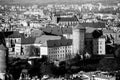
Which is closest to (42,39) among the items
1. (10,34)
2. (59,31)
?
(59,31)

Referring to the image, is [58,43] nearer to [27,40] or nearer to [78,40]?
[78,40]

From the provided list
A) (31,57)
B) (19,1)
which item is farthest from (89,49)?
(19,1)

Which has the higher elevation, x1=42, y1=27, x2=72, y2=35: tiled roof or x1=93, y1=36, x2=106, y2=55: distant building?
x1=42, y1=27, x2=72, y2=35: tiled roof

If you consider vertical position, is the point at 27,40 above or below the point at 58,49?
above

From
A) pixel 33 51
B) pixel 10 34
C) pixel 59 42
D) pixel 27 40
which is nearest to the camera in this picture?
pixel 33 51

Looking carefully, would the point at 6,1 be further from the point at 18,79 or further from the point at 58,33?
the point at 18,79

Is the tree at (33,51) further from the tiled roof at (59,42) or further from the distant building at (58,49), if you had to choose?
the tiled roof at (59,42)

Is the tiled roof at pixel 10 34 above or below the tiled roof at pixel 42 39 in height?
below

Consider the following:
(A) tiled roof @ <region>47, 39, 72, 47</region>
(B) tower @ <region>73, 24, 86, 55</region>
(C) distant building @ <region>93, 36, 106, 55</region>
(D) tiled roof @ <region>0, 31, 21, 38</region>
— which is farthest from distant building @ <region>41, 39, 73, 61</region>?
(D) tiled roof @ <region>0, 31, 21, 38</region>

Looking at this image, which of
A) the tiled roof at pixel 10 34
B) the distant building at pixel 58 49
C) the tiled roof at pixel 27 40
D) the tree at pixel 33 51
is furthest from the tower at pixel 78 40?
the tiled roof at pixel 10 34

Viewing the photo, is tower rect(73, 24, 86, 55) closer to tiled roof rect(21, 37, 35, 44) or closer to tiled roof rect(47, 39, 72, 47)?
tiled roof rect(47, 39, 72, 47)

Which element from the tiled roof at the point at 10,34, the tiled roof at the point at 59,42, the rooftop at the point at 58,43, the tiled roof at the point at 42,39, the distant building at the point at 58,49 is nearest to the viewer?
the distant building at the point at 58,49
